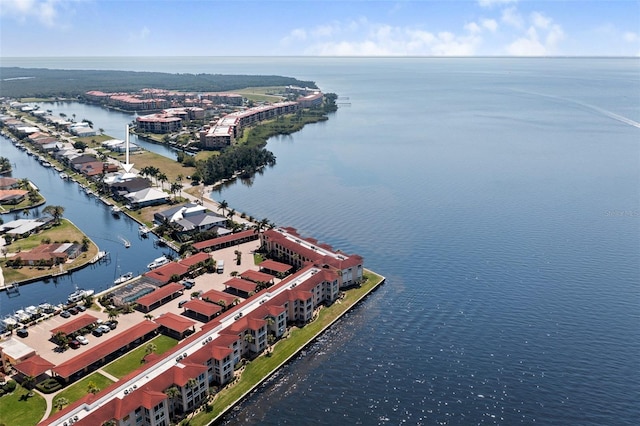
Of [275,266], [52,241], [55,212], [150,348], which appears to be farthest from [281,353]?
[55,212]

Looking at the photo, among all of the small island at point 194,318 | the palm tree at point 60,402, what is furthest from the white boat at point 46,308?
the palm tree at point 60,402

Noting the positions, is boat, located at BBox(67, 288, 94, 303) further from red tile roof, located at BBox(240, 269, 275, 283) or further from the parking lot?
red tile roof, located at BBox(240, 269, 275, 283)

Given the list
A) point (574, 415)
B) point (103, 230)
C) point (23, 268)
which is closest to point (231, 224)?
point (103, 230)

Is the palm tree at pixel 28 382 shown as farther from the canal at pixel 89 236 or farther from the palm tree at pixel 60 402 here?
the canal at pixel 89 236

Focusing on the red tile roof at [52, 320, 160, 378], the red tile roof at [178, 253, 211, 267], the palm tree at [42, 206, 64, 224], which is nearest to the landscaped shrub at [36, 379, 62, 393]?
the red tile roof at [52, 320, 160, 378]

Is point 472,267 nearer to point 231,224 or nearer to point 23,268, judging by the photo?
point 231,224

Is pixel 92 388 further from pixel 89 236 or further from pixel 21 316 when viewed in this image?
pixel 89 236
